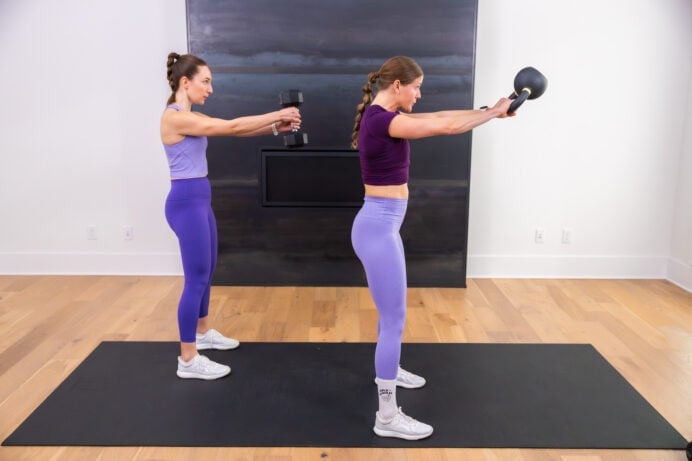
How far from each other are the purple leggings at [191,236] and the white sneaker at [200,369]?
11cm

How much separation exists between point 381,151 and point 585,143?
2796 mm

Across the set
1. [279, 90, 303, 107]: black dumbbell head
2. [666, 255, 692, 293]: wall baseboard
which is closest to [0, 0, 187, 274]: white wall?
[279, 90, 303, 107]: black dumbbell head

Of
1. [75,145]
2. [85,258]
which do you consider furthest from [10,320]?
[75,145]

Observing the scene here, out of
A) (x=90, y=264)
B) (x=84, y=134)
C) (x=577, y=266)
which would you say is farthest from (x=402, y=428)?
(x=84, y=134)

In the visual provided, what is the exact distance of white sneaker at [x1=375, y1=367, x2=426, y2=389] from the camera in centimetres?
295

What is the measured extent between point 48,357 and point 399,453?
6.30 feet

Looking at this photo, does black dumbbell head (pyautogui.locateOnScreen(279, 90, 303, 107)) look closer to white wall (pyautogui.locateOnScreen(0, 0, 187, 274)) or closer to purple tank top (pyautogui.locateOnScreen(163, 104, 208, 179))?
purple tank top (pyautogui.locateOnScreen(163, 104, 208, 179))

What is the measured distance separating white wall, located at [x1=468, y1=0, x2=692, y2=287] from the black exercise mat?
149 cm

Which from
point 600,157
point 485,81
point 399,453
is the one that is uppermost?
point 485,81

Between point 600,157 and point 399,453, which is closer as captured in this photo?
point 399,453

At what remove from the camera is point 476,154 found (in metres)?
4.64

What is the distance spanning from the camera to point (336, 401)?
111 inches

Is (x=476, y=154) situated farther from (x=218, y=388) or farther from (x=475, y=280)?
(x=218, y=388)

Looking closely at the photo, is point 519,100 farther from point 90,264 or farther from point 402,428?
point 90,264
